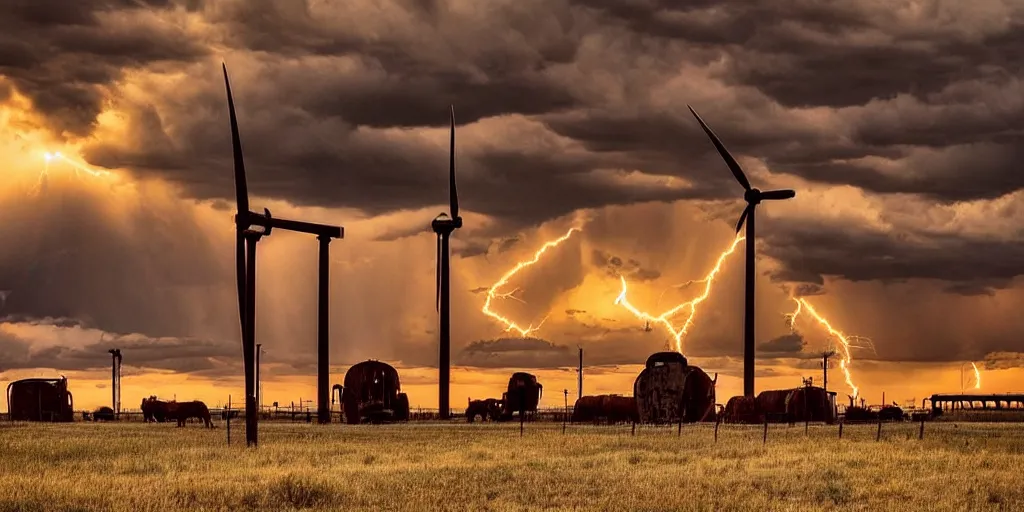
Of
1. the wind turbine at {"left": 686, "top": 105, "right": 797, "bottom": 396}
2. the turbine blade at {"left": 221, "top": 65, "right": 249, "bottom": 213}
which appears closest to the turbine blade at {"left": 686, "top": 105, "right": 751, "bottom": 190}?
the wind turbine at {"left": 686, "top": 105, "right": 797, "bottom": 396}

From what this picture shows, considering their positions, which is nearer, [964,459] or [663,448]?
[964,459]

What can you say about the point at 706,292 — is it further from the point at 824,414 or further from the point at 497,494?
the point at 497,494

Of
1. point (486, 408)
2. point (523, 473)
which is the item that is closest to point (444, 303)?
point (486, 408)

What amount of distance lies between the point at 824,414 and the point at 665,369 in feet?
39.2

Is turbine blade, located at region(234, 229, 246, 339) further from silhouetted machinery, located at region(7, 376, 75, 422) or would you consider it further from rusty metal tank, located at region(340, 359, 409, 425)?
silhouetted machinery, located at region(7, 376, 75, 422)

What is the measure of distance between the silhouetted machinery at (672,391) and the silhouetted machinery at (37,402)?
48107 mm

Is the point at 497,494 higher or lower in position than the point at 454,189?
lower

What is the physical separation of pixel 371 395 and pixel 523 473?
55.3 metres

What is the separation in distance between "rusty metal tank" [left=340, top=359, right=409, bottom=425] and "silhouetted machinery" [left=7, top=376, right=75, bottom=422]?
88.8ft

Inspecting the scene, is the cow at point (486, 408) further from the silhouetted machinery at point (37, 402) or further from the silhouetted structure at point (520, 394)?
the silhouetted machinery at point (37, 402)

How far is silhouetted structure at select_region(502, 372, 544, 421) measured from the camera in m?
101

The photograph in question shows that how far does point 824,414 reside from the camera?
298 ft

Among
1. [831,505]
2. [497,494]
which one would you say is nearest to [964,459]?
[831,505]

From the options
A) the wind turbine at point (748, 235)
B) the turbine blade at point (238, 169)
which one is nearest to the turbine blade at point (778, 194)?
the wind turbine at point (748, 235)
